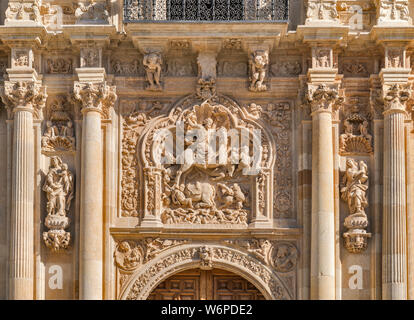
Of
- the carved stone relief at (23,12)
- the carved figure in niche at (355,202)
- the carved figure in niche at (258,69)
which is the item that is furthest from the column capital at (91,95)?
the carved figure in niche at (355,202)

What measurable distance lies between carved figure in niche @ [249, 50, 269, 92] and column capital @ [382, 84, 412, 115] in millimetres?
2047

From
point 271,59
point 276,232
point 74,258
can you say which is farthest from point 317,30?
point 74,258

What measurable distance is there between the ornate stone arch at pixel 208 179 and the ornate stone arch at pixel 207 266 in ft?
1.65

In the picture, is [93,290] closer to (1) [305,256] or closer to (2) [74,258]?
(2) [74,258]

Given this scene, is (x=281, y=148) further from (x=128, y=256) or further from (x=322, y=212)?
(x=128, y=256)

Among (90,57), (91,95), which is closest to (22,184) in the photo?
(91,95)

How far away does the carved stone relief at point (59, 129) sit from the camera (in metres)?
35.2

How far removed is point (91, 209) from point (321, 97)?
4288 mm

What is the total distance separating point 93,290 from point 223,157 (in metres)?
3.19

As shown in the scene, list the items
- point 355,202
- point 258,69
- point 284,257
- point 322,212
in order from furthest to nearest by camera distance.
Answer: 1. point 258,69
2. point 284,257
3. point 355,202
4. point 322,212

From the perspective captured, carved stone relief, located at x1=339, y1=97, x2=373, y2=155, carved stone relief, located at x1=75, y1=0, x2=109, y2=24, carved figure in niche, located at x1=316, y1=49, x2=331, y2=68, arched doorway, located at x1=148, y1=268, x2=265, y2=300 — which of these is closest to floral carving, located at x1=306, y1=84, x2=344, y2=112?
carved figure in niche, located at x1=316, y1=49, x2=331, y2=68

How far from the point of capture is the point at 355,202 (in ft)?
114

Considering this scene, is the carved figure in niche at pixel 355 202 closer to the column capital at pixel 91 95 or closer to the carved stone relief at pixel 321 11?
the carved stone relief at pixel 321 11

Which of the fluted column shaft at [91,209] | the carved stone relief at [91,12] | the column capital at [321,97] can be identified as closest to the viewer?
the fluted column shaft at [91,209]
